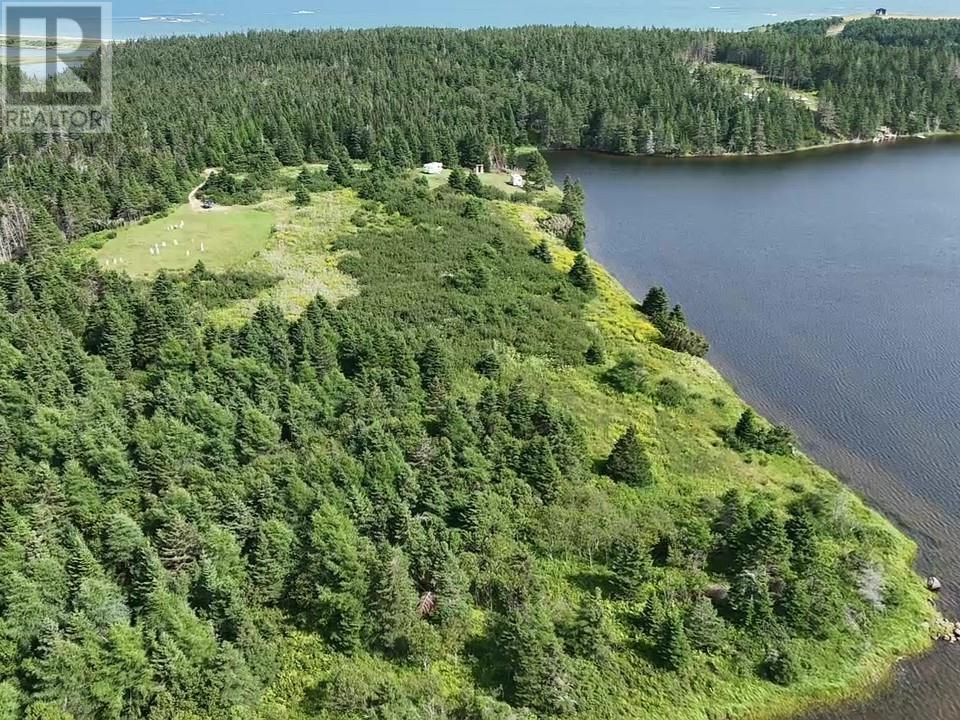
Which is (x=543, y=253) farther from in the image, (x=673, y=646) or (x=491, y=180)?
(x=673, y=646)

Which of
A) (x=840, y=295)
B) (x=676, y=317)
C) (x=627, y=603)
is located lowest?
(x=627, y=603)

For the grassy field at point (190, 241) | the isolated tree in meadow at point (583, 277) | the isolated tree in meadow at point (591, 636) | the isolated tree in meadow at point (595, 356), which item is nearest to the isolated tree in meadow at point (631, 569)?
the isolated tree in meadow at point (591, 636)

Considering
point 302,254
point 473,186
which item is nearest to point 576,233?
point 473,186

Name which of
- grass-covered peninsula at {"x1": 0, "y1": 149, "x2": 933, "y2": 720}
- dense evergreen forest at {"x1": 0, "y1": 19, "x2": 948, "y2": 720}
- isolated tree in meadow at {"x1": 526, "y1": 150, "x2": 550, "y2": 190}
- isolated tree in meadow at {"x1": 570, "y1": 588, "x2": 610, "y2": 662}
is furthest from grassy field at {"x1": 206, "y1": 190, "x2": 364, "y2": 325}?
isolated tree in meadow at {"x1": 570, "y1": 588, "x2": 610, "y2": 662}

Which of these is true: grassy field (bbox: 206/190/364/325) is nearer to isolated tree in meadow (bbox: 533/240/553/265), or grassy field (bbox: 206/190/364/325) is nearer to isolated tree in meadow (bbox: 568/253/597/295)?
isolated tree in meadow (bbox: 533/240/553/265)

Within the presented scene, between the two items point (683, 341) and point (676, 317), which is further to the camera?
point (676, 317)

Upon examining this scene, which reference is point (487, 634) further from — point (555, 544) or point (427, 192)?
point (427, 192)
